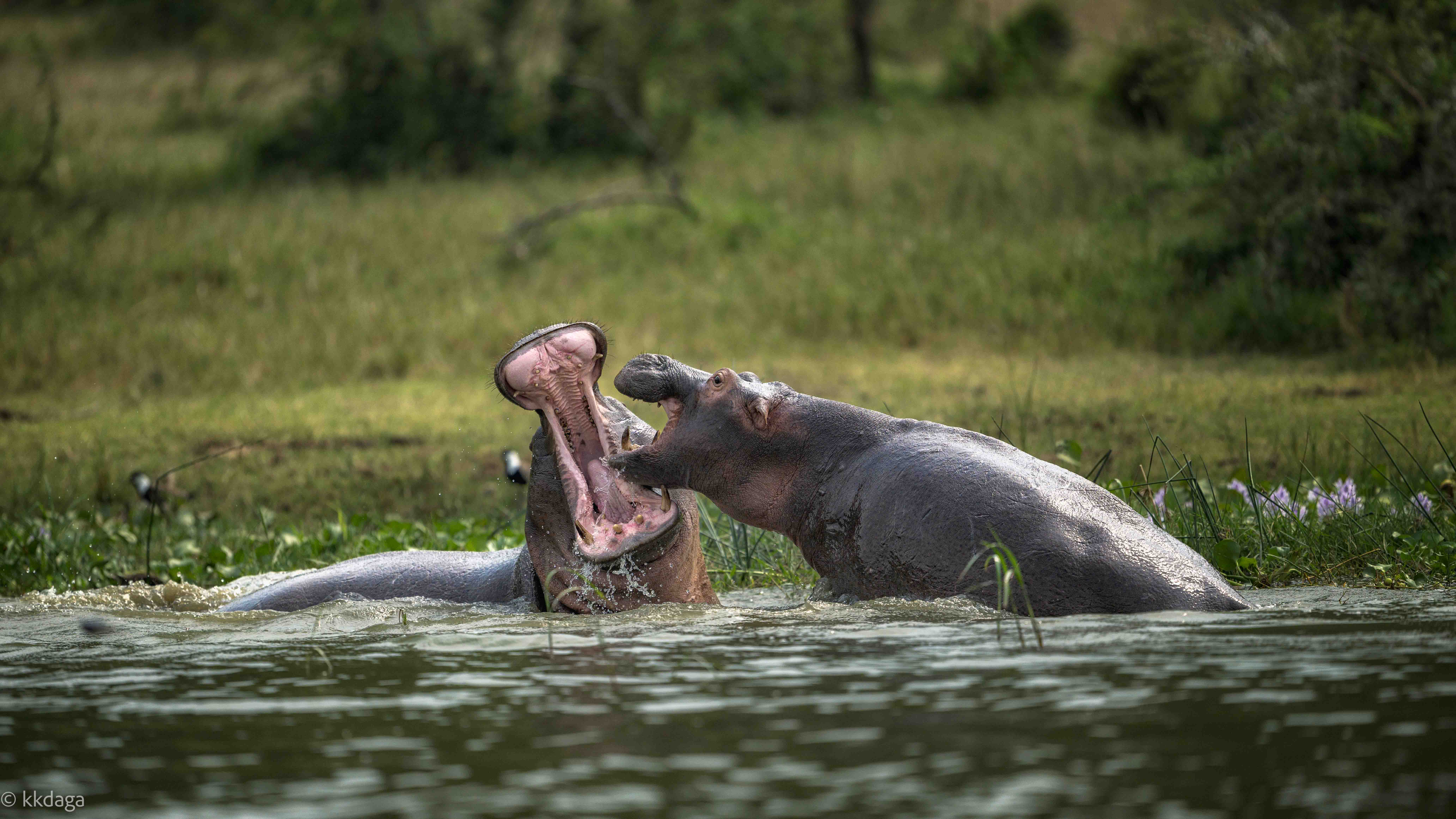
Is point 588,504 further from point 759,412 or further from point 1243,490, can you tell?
point 1243,490

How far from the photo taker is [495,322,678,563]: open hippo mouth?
15.2 ft

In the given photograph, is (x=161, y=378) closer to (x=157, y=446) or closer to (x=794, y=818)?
(x=157, y=446)

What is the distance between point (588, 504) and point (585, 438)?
0.23 m

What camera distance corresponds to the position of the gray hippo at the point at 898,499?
4.04 m

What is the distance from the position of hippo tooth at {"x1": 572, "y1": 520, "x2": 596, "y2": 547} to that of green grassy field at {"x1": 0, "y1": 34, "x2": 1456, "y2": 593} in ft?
3.90

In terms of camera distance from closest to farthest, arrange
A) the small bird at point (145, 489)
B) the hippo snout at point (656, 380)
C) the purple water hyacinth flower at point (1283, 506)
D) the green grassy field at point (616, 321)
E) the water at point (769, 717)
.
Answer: the water at point (769, 717)
the hippo snout at point (656, 380)
the purple water hyacinth flower at point (1283, 506)
the small bird at point (145, 489)
the green grassy field at point (616, 321)

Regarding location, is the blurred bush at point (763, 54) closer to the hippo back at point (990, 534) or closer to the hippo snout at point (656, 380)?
the hippo snout at point (656, 380)

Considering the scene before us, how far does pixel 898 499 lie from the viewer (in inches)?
168

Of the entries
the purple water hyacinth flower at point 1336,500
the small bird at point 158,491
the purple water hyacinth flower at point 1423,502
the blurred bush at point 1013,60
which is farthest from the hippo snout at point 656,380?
the blurred bush at point 1013,60

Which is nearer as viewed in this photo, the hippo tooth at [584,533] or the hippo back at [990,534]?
the hippo back at [990,534]

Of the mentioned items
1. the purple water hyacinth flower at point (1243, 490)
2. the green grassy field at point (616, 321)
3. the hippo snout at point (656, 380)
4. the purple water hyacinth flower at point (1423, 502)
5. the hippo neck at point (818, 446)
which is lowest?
the purple water hyacinth flower at point (1423, 502)

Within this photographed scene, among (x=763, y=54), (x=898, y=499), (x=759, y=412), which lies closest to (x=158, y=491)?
(x=759, y=412)

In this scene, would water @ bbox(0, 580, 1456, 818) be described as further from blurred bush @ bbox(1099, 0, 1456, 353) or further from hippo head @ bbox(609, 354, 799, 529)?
blurred bush @ bbox(1099, 0, 1456, 353)

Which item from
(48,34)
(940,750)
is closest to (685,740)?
(940,750)
